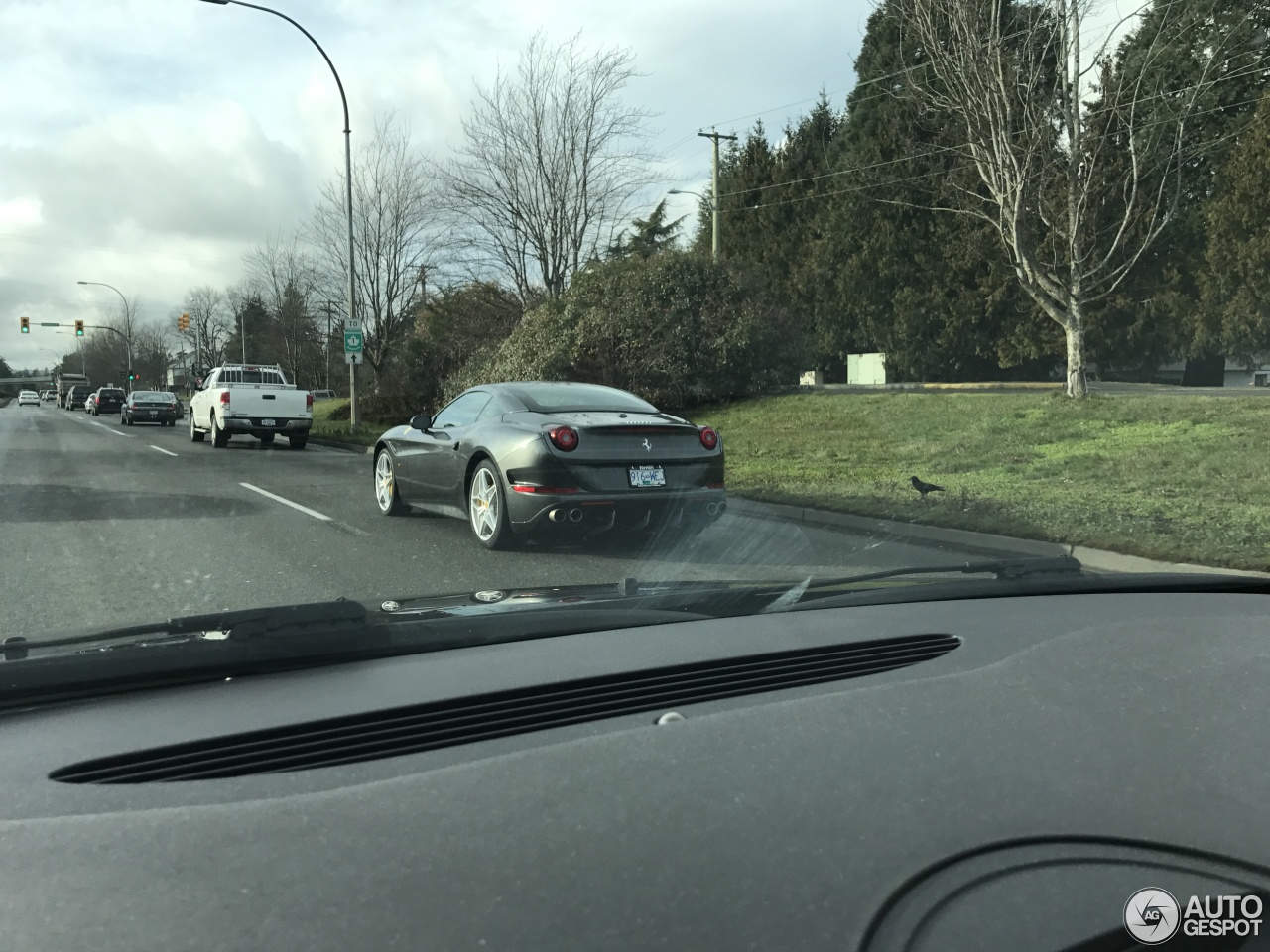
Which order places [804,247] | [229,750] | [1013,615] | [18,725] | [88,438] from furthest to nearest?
[804,247], [88,438], [1013,615], [18,725], [229,750]

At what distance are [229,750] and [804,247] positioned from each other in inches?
1907

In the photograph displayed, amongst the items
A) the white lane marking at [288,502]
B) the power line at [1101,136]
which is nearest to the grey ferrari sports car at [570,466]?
the white lane marking at [288,502]

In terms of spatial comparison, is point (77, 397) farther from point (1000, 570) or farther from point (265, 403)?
point (1000, 570)

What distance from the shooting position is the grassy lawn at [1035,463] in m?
8.70

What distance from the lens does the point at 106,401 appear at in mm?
52219

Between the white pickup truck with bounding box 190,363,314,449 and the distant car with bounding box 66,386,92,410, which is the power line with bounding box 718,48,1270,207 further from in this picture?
the distant car with bounding box 66,386,92,410

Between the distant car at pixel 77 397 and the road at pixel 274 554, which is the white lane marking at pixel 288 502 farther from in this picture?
the distant car at pixel 77 397

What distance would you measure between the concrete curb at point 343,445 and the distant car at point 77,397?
50.1 meters

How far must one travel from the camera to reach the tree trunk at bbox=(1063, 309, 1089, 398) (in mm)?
20375

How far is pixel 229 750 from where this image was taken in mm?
2104

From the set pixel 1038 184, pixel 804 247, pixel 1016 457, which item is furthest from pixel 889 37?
pixel 1016 457

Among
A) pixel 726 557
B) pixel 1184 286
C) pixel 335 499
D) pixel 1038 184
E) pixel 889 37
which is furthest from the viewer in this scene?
pixel 889 37

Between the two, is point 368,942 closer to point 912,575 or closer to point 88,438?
point 912,575
